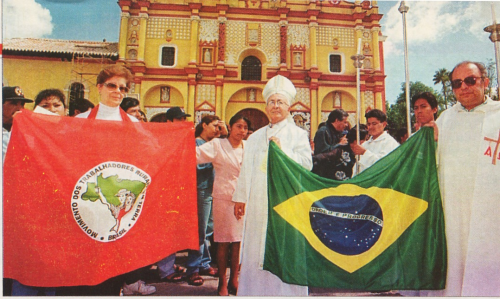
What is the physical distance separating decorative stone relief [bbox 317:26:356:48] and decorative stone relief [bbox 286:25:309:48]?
614mm

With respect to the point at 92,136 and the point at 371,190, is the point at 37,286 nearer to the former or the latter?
the point at 92,136

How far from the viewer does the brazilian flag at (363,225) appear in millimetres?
2756

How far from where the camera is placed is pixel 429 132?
9.47 feet

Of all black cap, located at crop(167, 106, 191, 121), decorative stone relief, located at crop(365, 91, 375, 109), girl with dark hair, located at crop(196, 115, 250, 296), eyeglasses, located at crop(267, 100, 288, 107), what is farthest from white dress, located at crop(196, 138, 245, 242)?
decorative stone relief, located at crop(365, 91, 375, 109)

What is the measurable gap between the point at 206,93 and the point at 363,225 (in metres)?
11.5

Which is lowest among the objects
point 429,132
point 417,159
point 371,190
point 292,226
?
point 292,226

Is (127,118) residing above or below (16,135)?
above

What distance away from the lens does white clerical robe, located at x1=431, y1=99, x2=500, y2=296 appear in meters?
2.65

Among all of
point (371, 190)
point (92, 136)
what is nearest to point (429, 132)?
point (371, 190)

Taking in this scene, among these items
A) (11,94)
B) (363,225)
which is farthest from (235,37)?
(363,225)

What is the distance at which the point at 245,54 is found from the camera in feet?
46.1

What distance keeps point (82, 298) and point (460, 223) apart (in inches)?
128

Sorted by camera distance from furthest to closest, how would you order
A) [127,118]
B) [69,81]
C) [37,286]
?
[69,81] < [127,118] < [37,286]

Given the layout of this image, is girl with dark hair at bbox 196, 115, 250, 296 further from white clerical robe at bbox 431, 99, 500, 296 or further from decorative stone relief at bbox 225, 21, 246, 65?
decorative stone relief at bbox 225, 21, 246, 65
